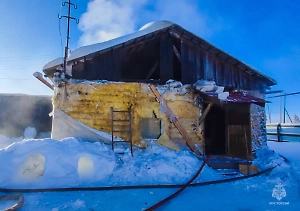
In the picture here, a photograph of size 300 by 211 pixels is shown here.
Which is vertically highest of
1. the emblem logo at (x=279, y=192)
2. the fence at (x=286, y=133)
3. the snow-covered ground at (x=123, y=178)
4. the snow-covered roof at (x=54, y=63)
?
the snow-covered roof at (x=54, y=63)

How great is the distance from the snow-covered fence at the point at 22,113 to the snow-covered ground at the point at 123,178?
1243 centimetres

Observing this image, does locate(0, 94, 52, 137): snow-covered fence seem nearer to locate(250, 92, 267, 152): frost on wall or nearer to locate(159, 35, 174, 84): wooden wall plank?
locate(159, 35, 174, 84): wooden wall plank

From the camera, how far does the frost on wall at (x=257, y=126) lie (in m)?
11.5

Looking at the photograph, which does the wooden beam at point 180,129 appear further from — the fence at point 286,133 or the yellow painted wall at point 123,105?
the fence at point 286,133

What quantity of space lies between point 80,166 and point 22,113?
14428 millimetres

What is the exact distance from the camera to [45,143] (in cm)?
748

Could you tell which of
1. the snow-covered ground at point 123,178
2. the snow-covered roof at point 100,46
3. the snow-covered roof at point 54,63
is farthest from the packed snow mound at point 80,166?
the snow-covered roof at point 100,46

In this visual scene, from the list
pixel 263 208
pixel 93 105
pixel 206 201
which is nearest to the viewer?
pixel 263 208

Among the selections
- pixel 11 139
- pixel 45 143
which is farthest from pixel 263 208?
pixel 11 139

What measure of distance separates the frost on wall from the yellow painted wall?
11.0ft

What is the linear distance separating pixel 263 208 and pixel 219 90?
19.4ft

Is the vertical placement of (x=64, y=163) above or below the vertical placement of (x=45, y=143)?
below

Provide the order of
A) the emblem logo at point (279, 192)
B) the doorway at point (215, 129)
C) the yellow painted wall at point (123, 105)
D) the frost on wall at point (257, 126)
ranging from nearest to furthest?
the emblem logo at point (279, 192)
the yellow painted wall at point (123, 105)
the frost on wall at point (257, 126)
the doorway at point (215, 129)

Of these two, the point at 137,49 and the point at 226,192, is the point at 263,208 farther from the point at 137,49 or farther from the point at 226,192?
the point at 137,49
